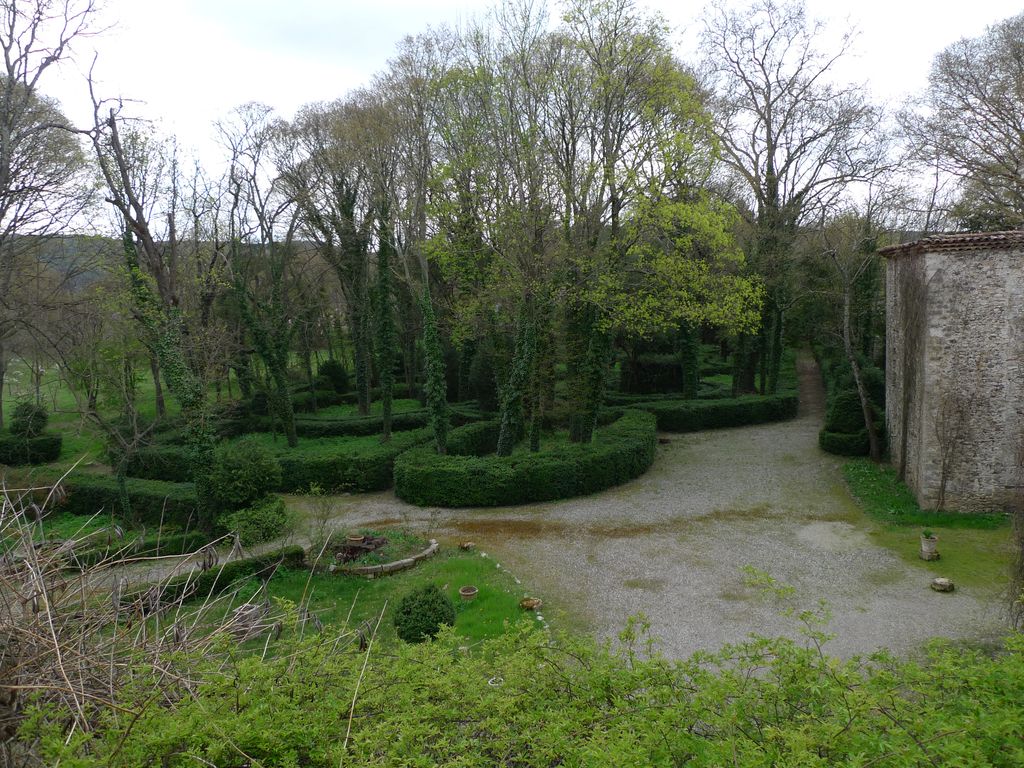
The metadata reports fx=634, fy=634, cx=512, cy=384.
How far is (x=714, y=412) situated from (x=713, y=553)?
1118 cm

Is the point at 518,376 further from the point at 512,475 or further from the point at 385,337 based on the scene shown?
the point at 385,337

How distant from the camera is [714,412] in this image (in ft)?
72.5

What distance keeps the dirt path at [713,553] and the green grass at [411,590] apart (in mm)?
646

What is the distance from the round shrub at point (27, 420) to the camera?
2100 centimetres

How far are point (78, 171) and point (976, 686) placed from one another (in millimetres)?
→ 21125

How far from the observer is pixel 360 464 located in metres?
16.4

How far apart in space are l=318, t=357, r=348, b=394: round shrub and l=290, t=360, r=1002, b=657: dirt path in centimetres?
1332

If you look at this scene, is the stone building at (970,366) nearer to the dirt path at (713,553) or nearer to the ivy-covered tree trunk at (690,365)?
the dirt path at (713,553)

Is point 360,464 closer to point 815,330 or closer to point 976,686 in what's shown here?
point 976,686

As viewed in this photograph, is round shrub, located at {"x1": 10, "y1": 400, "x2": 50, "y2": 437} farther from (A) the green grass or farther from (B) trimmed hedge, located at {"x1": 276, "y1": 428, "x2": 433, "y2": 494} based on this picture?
(A) the green grass

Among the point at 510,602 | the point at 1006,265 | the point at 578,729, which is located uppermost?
the point at 1006,265

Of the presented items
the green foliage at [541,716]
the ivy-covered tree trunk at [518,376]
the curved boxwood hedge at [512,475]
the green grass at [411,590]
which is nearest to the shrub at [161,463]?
the curved boxwood hedge at [512,475]

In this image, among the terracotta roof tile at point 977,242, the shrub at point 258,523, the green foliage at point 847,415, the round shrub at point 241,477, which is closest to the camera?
the terracotta roof tile at point 977,242

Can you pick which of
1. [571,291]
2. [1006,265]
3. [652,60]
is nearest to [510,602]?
[571,291]
